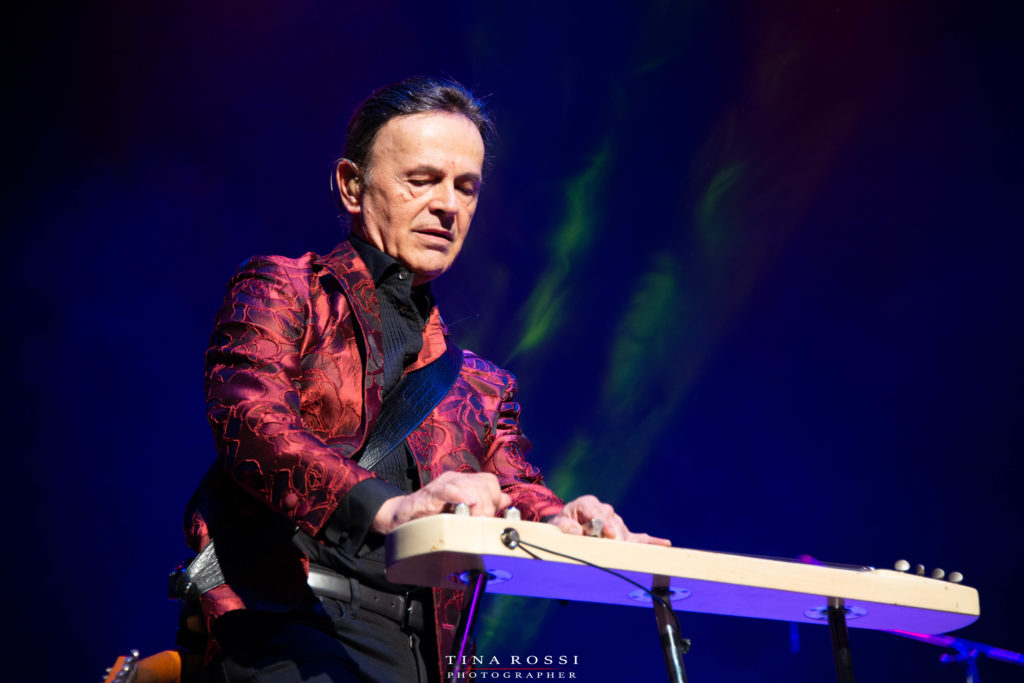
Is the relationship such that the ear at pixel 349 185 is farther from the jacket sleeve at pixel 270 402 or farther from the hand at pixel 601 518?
the hand at pixel 601 518

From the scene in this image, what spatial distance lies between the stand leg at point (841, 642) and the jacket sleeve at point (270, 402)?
2.45ft

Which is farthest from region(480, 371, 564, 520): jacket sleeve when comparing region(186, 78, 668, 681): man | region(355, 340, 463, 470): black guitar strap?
region(355, 340, 463, 470): black guitar strap

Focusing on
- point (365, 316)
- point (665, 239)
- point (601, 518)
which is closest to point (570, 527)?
point (601, 518)

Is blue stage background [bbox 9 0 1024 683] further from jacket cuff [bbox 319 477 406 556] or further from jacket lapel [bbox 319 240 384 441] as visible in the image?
jacket cuff [bbox 319 477 406 556]

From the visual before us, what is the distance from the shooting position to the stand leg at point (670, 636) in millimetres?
1338

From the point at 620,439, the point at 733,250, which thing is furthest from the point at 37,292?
the point at 733,250

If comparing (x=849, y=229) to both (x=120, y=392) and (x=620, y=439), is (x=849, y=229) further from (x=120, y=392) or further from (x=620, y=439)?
(x=120, y=392)

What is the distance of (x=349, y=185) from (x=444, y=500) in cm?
119

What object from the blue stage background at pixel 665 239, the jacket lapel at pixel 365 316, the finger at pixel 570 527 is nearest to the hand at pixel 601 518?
the finger at pixel 570 527

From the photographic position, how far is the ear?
221 cm

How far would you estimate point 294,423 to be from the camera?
151 centimetres

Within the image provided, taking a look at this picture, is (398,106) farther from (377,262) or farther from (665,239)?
(665,239)

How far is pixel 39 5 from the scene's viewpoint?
11.4 feet

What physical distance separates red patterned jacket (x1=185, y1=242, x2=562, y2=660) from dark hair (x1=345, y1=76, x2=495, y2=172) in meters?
0.28
